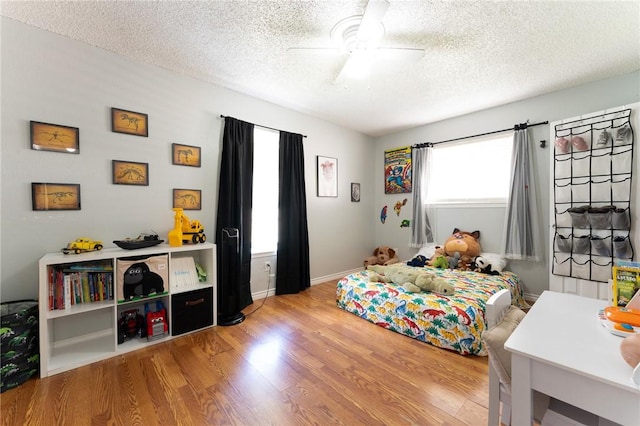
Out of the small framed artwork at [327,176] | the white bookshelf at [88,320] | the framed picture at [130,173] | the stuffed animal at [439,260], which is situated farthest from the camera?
the small framed artwork at [327,176]

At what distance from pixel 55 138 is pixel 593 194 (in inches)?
190

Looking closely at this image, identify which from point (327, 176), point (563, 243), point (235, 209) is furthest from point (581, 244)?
point (235, 209)

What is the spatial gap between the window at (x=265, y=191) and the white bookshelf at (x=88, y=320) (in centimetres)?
86

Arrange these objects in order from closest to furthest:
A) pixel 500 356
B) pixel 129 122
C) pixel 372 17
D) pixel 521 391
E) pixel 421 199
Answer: pixel 521 391
pixel 500 356
pixel 372 17
pixel 129 122
pixel 421 199

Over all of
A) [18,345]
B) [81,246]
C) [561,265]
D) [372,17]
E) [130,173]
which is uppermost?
[372,17]

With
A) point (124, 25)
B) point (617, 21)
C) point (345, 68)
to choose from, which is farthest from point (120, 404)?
point (617, 21)

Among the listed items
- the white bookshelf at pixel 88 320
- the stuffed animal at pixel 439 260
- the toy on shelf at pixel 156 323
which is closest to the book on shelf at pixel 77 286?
the white bookshelf at pixel 88 320

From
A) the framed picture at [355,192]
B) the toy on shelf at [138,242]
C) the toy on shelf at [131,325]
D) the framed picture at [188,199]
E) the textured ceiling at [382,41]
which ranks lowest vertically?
the toy on shelf at [131,325]

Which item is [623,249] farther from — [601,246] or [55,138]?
[55,138]

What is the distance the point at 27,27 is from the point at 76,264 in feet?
5.92

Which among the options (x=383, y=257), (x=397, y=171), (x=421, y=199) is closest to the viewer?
(x=421, y=199)

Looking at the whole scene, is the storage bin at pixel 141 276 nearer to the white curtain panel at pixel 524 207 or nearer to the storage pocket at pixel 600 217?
the white curtain panel at pixel 524 207

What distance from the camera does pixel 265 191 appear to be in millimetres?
3324

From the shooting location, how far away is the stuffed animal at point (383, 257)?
4.14m
